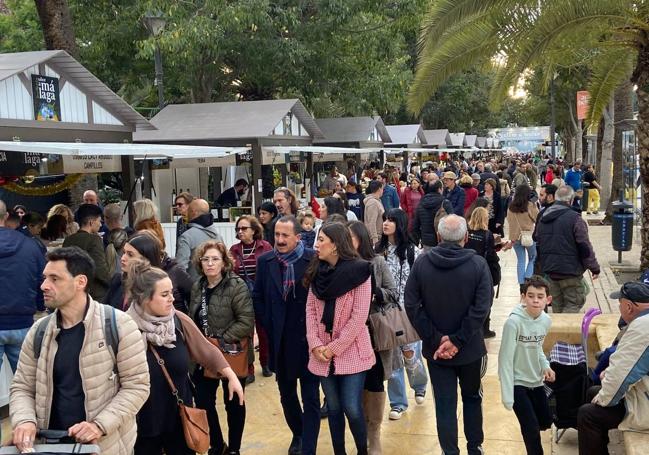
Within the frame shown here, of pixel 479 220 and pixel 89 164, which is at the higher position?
pixel 89 164

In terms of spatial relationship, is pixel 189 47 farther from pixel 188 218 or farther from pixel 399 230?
pixel 399 230

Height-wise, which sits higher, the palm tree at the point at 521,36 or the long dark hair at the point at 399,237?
the palm tree at the point at 521,36

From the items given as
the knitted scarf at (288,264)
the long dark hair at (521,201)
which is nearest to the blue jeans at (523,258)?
the long dark hair at (521,201)

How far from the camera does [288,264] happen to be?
4.89 meters

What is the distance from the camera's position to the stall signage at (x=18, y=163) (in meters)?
9.17

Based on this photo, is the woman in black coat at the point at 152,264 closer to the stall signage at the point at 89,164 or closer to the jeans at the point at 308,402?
the jeans at the point at 308,402

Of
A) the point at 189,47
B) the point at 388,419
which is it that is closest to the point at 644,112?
the point at 388,419

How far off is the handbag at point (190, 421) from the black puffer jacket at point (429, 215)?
21.9 feet

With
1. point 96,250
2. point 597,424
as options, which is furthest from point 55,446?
point 96,250

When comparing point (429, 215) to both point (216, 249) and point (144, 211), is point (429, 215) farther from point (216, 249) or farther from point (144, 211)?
point (216, 249)

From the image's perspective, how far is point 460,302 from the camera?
14.8 feet

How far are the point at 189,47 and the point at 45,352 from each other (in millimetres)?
14661

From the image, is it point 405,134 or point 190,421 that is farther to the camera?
point 405,134

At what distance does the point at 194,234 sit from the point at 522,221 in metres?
4.96
